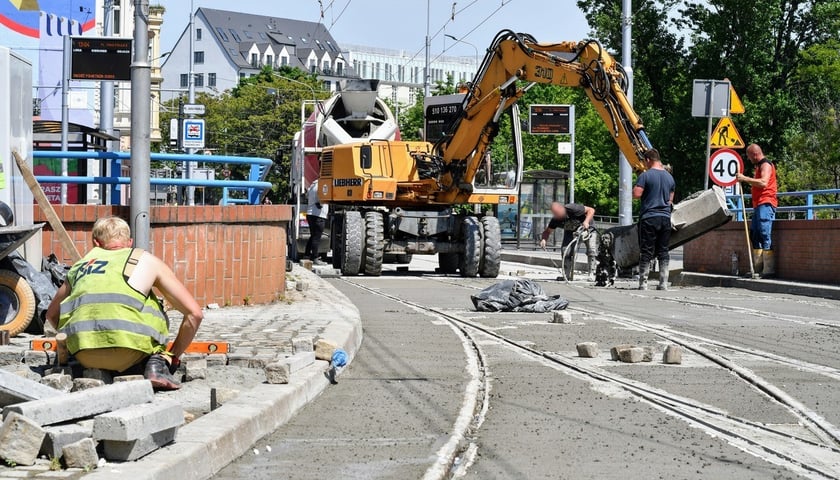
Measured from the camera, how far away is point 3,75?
10688mm

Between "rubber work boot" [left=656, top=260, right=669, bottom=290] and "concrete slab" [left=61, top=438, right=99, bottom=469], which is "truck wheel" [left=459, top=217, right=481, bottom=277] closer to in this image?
"rubber work boot" [left=656, top=260, right=669, bottom=290]

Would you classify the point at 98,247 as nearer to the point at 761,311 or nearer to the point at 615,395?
the point at 615,395

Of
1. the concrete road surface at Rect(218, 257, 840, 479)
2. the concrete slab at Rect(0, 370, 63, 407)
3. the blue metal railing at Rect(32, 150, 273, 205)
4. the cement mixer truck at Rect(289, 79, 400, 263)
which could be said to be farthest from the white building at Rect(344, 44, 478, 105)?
the concrete slab at Rect(0, 370, 63, 407)

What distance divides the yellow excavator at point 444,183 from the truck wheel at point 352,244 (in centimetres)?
2

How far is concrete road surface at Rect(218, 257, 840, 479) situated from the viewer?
599cm

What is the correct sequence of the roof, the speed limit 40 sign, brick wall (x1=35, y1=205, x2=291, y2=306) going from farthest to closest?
1. the roof
2. the speed limit 40 sign
3. brick wall (x1=35, y1=205, x2=291, y2=306)

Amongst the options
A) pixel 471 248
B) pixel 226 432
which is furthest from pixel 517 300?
pixel 226 432

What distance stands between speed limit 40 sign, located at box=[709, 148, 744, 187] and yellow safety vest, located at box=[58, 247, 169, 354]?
52.1ft

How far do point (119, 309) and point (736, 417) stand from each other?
360 centimetres

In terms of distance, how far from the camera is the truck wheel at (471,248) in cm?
2459

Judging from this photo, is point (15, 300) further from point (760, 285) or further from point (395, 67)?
point (395, 67)

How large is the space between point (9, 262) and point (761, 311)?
8.68m

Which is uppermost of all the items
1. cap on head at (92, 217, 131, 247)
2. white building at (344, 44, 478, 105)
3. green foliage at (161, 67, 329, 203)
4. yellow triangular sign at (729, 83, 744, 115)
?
white building at (344, 44, 478, 105)

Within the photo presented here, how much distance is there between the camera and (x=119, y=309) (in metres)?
7.21
